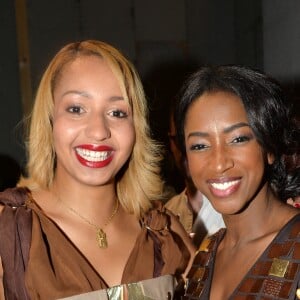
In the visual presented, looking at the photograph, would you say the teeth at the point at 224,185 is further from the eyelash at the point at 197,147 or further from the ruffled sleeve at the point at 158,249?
the ruffled sleeve at the point at 158,249

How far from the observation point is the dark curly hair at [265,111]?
1603mm

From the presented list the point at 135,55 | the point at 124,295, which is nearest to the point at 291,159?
the point at 124,295

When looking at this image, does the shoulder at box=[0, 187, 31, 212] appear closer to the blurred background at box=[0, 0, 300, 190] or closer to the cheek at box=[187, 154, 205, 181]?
the cheek at box=[187, 154, 205, 181]

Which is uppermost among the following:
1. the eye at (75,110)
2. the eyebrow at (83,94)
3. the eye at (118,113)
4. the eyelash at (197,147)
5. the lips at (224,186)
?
the eyebrow at (83,94)

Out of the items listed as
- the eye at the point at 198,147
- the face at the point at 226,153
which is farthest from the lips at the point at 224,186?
the eye at the point at 198,147

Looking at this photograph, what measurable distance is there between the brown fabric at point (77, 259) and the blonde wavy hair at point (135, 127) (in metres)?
0.15

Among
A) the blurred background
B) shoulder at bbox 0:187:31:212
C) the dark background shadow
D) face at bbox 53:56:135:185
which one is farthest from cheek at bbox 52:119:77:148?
the dark background shadow

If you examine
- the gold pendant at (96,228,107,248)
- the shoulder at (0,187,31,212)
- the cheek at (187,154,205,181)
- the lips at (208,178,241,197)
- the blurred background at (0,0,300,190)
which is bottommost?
the gold pendant at (96,228,107,248)

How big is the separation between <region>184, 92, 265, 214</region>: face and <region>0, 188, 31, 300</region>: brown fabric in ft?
2.26

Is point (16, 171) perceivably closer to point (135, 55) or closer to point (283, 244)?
point (135, 55)

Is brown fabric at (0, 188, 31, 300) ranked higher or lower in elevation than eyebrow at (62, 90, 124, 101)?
lower

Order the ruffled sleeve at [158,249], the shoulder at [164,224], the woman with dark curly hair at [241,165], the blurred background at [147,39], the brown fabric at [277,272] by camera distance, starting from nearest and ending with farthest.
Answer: the brown fabric at [277,272] < the woman with dark curly hair at [241,165] < the ruffled sleeve at [158,249] < the shoulder at [164,224] < the blurred background at [147,39]

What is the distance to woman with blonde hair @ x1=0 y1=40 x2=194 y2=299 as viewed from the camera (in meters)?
1.66

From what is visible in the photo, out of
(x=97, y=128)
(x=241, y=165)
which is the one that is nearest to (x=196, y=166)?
(x=241, y=165)
